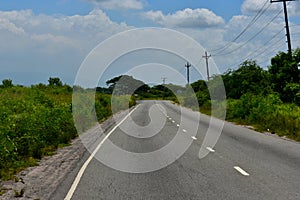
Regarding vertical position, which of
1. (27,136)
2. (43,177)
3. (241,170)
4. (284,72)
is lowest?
(241,170)

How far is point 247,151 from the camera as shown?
17.2 meters

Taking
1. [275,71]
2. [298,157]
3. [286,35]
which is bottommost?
[298,157]

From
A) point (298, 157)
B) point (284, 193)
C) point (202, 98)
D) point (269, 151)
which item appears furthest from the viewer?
point (202, 98)

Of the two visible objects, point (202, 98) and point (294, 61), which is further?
point (202, 98)

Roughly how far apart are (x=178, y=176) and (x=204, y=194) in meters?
2.27

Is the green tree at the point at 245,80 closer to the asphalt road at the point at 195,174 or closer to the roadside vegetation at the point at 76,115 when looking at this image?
the roadside vegetation at the point at 76,115

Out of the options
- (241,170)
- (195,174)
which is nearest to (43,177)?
(195,174)

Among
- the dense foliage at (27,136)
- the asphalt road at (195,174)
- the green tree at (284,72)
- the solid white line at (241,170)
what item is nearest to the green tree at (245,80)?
the green tree at (284,72)

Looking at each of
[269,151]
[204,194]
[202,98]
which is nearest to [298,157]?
[269,151]

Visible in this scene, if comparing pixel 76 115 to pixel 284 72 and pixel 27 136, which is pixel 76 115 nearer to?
pixel 27 136

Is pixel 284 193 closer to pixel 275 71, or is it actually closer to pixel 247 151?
pixel 247 151

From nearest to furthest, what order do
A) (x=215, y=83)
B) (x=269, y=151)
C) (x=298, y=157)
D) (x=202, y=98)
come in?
(x=298, y=157) < (x=269, y=151) < (x=215, y=83) < (x=202, y=98)

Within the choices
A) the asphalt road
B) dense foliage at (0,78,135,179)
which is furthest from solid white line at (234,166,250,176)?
dense foliage at (0,78,135,179)

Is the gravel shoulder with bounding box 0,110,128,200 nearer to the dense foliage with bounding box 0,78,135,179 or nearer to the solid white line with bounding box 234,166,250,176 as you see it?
the dense foliage with bounding box 0,78,135,179
